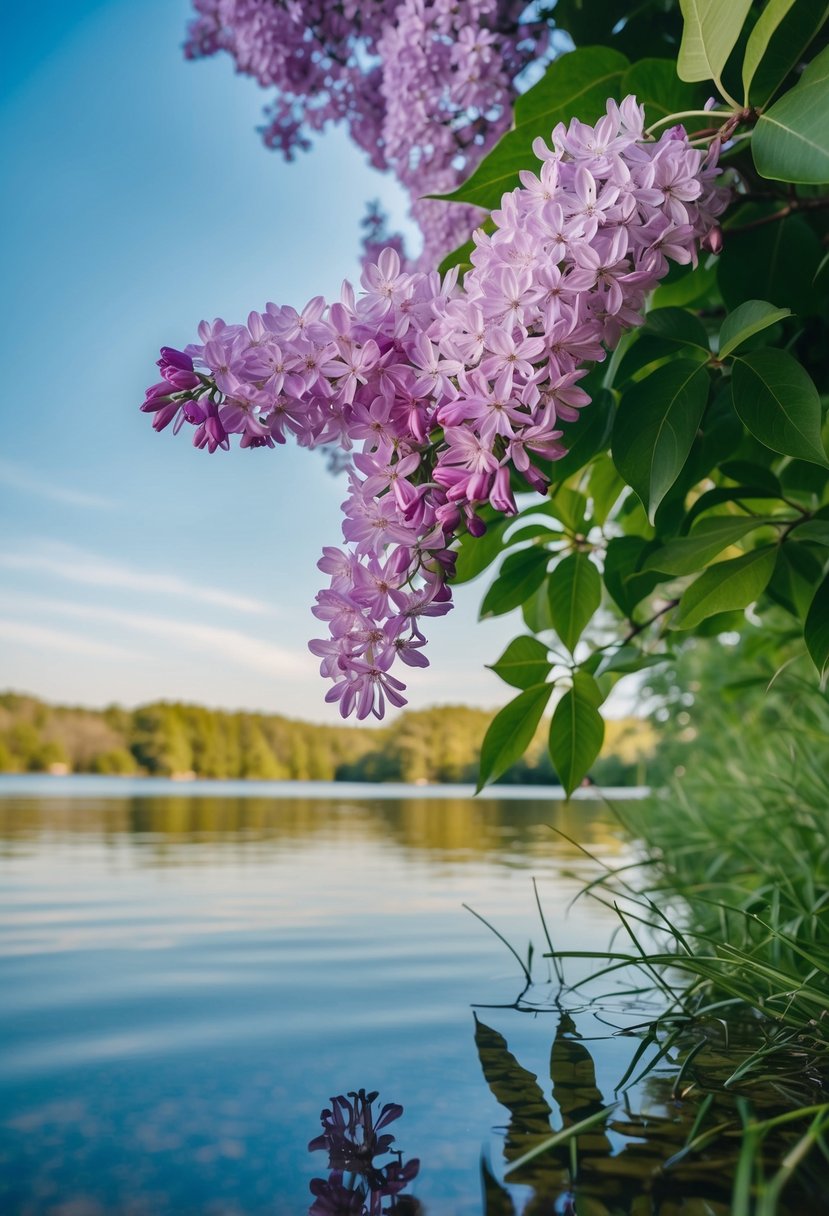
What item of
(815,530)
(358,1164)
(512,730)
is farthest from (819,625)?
(358,1164)

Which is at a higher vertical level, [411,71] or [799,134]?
[411,71]

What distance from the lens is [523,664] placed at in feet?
3.14

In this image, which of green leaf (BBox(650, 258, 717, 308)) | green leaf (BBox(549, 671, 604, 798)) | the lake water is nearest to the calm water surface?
the lake water

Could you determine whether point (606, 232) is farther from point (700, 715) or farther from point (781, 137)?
point (700, 715)

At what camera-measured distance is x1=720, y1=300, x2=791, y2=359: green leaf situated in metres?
0.60

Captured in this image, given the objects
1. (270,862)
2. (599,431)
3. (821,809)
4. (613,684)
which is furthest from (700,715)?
(599,431)

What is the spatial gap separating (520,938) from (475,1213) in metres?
1.10

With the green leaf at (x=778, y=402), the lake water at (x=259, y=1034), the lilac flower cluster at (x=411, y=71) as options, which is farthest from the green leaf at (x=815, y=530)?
the lilac flower cluster at (x=411, y=71)

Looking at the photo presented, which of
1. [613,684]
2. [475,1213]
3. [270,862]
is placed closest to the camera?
[475,1213]

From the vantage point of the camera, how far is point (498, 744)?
0.94 m

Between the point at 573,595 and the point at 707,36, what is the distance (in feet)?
1.63

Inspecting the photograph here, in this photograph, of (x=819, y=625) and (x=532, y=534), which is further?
(x=532, y=534)

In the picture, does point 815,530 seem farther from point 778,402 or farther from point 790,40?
point 790,40

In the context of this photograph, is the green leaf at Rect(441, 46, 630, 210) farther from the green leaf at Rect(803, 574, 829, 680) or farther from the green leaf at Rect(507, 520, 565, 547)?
the green leaf at Rect(803, 574, 829, 680)
